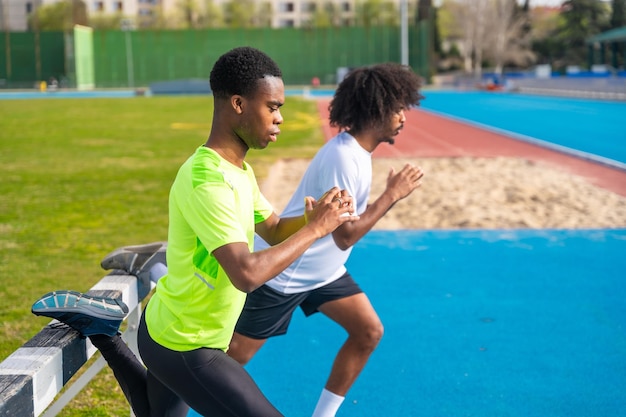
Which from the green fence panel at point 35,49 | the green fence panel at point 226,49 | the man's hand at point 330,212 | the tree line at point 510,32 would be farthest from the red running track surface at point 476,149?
the tree line at point 510,32

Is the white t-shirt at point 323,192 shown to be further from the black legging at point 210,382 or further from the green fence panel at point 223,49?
the green fence panel at point 223,49

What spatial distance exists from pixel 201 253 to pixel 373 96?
194 cm

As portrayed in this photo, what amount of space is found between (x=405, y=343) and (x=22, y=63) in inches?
2664

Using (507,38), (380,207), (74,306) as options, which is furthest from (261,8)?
(74,306)

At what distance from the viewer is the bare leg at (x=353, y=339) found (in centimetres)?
418

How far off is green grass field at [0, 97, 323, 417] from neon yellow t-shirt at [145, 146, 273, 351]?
2.07 meters

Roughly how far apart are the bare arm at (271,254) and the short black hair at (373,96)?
5.18 feet

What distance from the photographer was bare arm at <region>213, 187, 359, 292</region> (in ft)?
8.93

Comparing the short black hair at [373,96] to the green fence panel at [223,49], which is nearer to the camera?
the short black hair at [373,96]

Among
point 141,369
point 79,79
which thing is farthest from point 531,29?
point 141,369

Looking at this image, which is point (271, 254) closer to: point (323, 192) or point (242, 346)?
point (323, 192)

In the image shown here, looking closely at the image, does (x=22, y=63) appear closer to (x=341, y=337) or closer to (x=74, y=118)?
(x=74, y=118)

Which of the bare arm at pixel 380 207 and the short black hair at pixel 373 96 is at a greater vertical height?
the short black hair at pixel 373 96

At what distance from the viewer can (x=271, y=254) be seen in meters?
2.78
